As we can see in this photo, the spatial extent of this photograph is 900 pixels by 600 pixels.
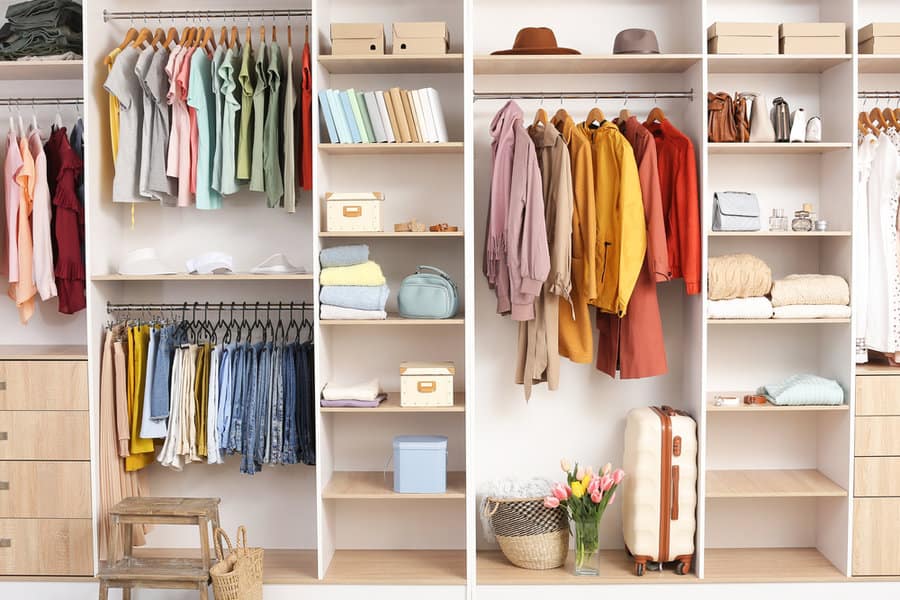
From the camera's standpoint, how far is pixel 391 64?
12.4 feet

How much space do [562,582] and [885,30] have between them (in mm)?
2789

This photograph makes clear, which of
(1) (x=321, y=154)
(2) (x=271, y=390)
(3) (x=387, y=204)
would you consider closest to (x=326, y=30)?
(1) (x=321, y=154)

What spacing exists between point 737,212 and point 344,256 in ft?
5.72

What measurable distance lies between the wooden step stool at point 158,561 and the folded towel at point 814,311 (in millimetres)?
2626

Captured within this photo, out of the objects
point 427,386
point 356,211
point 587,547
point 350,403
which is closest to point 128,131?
point 356,211

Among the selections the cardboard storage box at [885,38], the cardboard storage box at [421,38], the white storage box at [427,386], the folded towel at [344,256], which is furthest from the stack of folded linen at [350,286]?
the cardboard storage box at [885,38]

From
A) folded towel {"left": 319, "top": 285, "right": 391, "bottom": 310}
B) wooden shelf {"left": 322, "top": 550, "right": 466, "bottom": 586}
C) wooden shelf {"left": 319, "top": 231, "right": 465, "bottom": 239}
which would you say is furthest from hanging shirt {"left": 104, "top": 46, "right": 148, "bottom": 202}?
wooden shelf {"left": 322, "top": 550, "right": 466, "bottom": 586}

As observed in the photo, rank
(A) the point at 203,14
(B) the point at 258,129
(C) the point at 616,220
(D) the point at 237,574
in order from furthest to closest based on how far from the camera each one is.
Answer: (A) the point at 203,14
(B) the point at 258,129
(C) the point at 616,220
(D) the point at 237,574

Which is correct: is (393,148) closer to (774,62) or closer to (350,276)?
(350,276)

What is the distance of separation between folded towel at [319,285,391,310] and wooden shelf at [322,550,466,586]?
1.20 metres

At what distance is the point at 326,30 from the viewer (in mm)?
3861

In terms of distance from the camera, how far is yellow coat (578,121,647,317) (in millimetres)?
3502

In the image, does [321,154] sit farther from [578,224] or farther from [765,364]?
[765,364]

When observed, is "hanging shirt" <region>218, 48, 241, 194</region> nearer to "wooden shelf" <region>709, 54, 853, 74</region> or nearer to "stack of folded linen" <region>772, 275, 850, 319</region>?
"wooden shelf" <region>709, 54, 853, 74</region>
